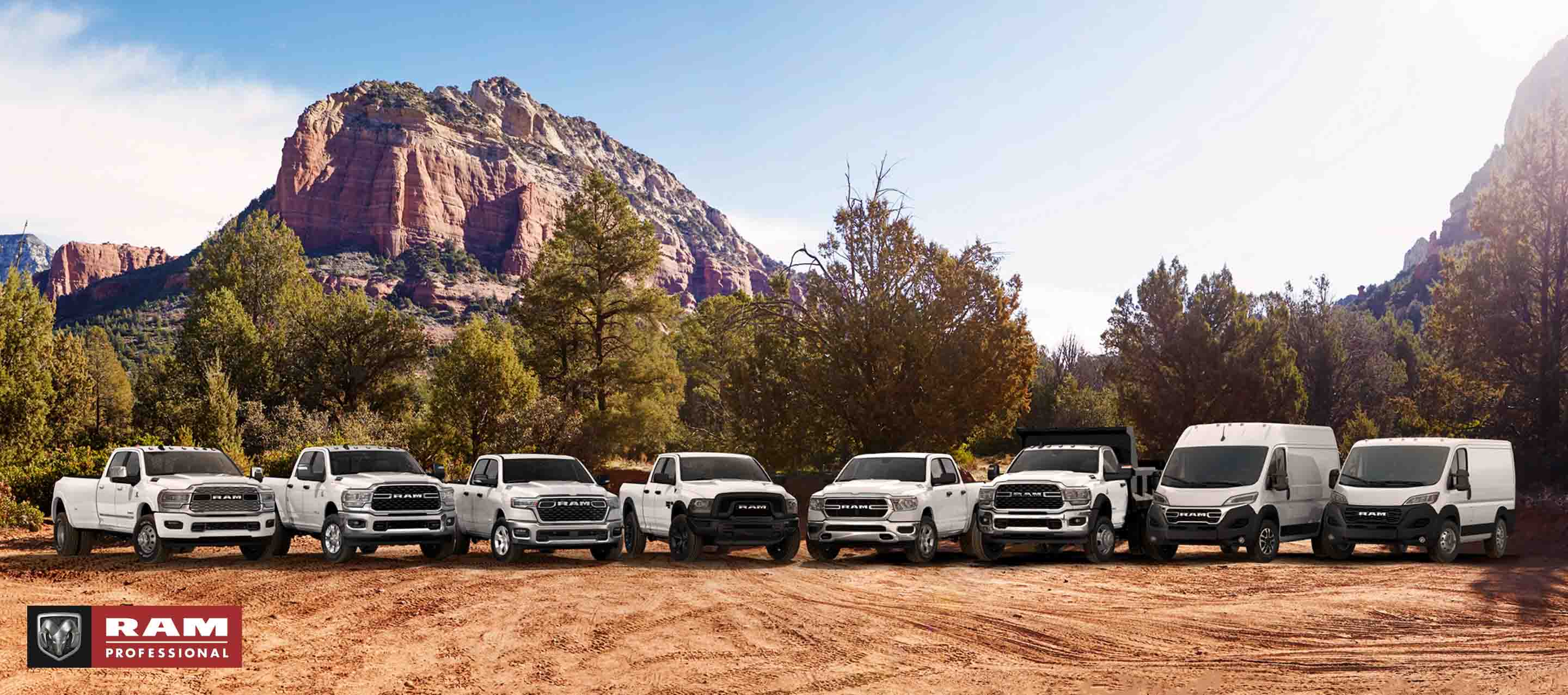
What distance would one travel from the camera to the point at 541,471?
2009 cm

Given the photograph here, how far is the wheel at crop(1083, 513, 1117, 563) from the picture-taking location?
796 inches

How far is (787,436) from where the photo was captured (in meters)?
34.0

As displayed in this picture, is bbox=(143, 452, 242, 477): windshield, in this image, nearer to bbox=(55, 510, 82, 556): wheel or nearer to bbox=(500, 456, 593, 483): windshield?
bbox=(55, 510, 82, 556): wheel

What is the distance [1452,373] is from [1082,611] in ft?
91.4

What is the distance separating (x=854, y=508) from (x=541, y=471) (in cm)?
572

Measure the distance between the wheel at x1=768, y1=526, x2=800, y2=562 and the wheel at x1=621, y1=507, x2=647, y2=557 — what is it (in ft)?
8.18

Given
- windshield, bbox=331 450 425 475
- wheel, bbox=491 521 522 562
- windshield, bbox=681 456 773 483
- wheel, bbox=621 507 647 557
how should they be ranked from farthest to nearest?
1. wheel, bbox=621 507 647 557
2. windshield, bbox=681 456 773 483
3. windshield, bbox=331 450 425 475
4. wheel, bbox=491 521 522 562

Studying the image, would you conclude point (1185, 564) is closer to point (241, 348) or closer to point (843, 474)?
point (843, 474)

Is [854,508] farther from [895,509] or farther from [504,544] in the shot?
[504,544]

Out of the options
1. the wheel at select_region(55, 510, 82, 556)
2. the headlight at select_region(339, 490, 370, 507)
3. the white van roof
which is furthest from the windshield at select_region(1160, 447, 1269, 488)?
the wheel at select_region(55, 510, 82, 556)

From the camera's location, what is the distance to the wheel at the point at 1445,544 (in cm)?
2000

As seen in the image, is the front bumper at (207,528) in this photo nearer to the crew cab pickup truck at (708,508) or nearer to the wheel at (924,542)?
the crew cab pickup truck at (708,508)

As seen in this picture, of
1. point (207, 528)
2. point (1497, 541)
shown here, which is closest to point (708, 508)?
point (207, 528)

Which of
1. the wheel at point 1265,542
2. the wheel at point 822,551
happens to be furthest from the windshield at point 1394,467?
the wheel at point 822,551
